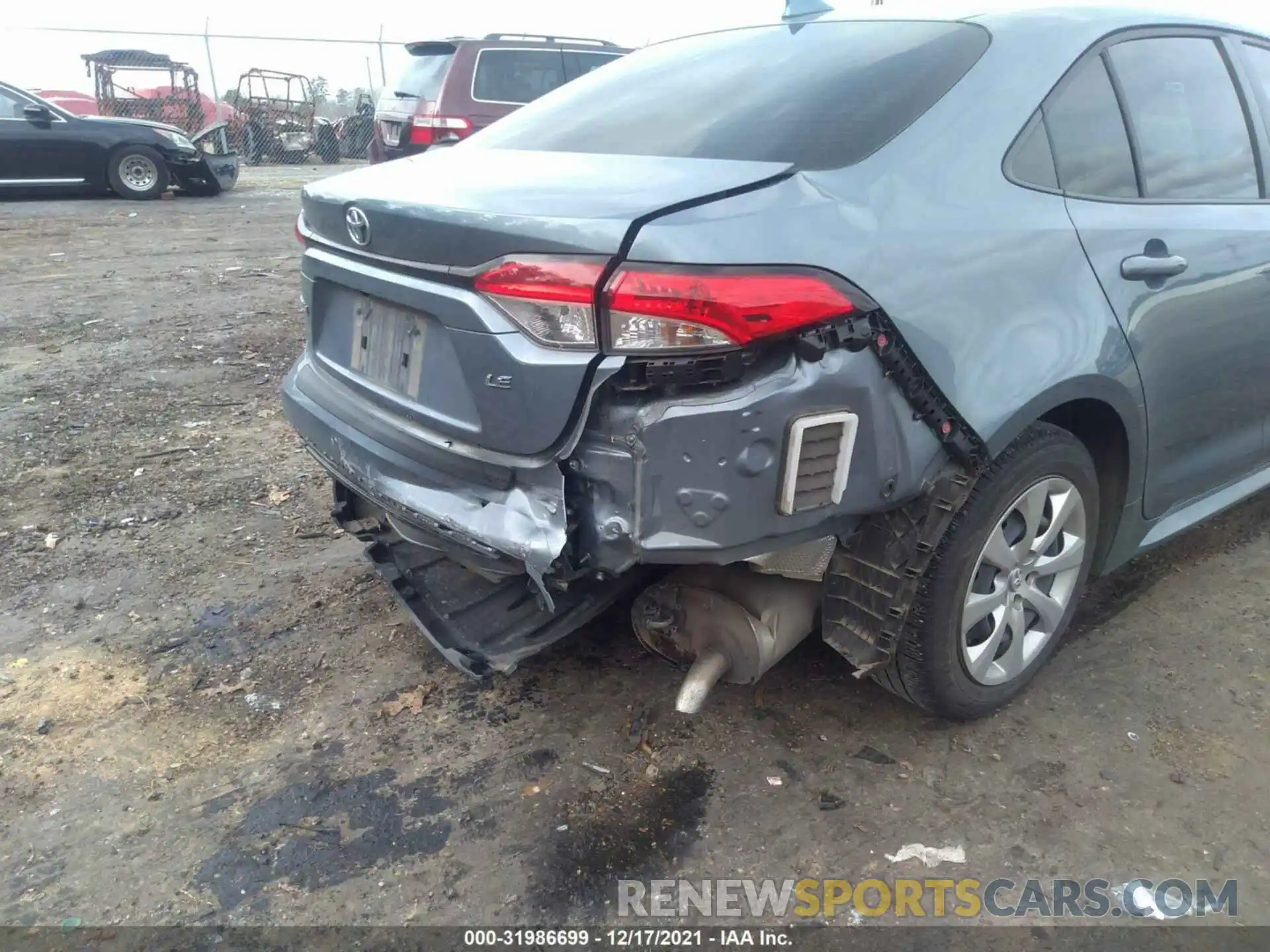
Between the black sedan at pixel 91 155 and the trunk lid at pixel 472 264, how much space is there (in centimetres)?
1180

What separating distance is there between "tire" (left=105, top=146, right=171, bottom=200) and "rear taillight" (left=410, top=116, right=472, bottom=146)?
17.0 ft

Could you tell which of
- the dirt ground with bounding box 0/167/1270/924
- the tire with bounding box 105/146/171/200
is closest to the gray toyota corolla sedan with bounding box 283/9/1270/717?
the dirt ground with bounding box 0/167/1270/924

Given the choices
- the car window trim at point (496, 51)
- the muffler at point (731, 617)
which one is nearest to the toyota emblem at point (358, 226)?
the muffler at point (731, 617)

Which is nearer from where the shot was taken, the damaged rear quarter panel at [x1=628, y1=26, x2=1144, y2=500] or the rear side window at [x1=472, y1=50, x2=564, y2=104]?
the damaged rear quarter panel at [x1=628, y1=26, x2=1144, y2=500]

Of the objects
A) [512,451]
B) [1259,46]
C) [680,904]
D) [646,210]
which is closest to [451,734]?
[680,904]

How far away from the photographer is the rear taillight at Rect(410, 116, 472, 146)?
31.2 feet

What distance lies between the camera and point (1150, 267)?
2.43 m

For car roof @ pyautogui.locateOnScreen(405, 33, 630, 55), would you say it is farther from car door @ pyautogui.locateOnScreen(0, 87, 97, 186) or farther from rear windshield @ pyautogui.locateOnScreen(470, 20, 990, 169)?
rear windshield @ pyautogui.locateOnScreen(470, 20, 990, 169)

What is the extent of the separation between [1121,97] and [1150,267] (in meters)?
0.47

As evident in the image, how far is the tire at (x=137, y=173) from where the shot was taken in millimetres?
12461

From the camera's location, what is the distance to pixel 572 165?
2.27 meters

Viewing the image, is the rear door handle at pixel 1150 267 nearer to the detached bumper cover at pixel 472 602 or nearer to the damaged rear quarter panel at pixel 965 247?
the damaged rear quarter panel at pixel 965 247

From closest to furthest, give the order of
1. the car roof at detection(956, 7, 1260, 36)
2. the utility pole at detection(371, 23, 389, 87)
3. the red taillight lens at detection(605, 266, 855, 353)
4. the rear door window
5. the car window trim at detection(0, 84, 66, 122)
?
the red taillight lens at detection(605, 266, 855, 353)
the car roof at detection(956, 7, 1260, 36)
the rear door window
the car window trim at detection(0, 84, 66, 122)
the utility pole at detection(371, 23, 389, 87)

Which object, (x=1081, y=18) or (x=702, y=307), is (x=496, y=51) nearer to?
(x=1081, y=18)
